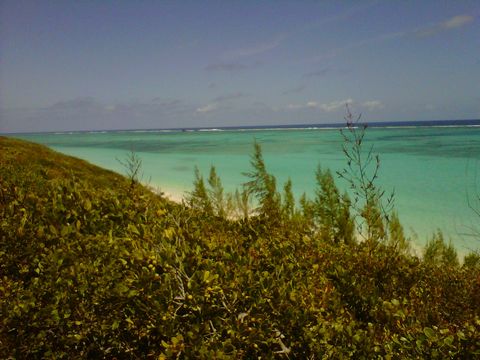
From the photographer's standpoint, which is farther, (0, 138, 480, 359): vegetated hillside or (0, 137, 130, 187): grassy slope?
(0, 137, 130, 187): grassy slope

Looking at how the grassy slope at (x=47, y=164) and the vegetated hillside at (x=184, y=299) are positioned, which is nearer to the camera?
the vegetated hillside at (x=184, y=299)

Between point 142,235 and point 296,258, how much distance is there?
227 centimetres

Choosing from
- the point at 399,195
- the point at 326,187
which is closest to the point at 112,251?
the point at 326,187

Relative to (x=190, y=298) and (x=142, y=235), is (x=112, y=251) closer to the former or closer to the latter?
(x=142, y=235)

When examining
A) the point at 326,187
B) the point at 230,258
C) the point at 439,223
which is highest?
the point at 230,258

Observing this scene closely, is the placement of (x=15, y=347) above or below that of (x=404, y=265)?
above

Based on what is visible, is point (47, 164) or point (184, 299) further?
point (47, 164)

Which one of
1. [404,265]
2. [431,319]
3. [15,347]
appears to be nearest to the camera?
[15,347]

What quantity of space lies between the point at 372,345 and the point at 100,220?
390cm

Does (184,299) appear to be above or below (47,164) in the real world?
below

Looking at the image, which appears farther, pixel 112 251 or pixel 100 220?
pixel 100 220

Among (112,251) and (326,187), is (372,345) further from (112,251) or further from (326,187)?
(326,187)

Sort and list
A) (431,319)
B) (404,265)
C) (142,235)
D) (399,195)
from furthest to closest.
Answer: (399,195), (404,265), (431,319), (142,235)

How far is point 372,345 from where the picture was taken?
295 cm
